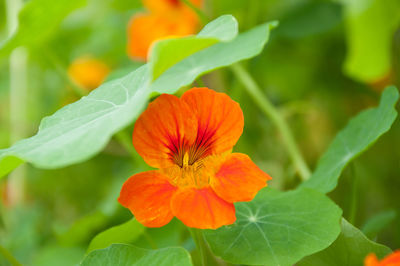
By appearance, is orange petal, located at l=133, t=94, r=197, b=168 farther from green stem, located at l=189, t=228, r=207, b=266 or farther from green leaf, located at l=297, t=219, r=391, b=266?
green leaf, located at l=297, t=219, r=391, b=266

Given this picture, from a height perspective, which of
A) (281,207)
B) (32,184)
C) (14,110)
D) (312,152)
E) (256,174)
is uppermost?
(256,174)

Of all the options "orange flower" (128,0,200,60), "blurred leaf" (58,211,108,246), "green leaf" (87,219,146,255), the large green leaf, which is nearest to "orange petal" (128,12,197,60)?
"orange flower" (128,0,200,60)

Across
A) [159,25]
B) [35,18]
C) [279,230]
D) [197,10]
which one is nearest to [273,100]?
[159,25]

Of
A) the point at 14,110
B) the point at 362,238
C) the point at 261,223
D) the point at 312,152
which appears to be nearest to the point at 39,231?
the point at 14,110

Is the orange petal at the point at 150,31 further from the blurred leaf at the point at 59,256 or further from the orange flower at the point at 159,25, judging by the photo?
the blurred leaf at the point at 59,256

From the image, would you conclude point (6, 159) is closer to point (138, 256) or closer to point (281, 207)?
point (138, 256)

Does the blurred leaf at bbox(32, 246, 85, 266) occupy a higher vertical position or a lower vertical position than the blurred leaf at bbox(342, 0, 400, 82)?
lower

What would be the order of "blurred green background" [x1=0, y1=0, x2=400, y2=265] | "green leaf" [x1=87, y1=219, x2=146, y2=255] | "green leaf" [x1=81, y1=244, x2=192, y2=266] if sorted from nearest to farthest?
1. "green leaf" [x1=81, y1=244, x2=192, y2=266]
2. "green leaf" [x1=87, y1=219, x2=146, y2=255]
3. "blurred green background" [x1=0, y1=0, x2=400, y2=265]
